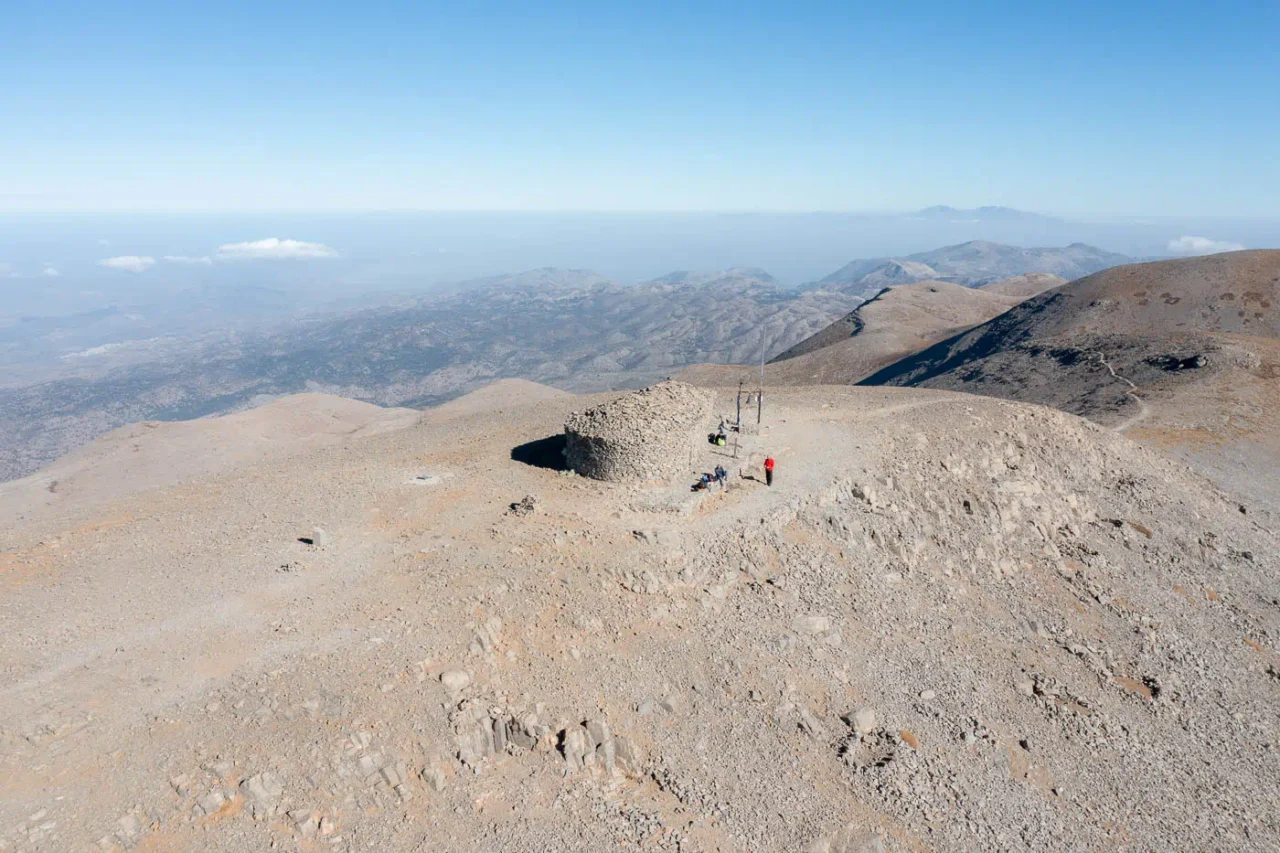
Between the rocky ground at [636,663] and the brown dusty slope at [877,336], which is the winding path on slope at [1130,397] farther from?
the brown dusty slope at [877,336]

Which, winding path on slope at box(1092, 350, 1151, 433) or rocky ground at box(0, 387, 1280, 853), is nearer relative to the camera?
rocky ground at box(0, 387, 1280, 853)

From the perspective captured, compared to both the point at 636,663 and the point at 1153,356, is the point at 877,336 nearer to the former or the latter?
the point at 1153,356

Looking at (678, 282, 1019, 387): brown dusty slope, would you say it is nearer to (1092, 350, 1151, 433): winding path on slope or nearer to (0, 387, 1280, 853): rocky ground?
(1092, 350, 1151, 433): winding path on slope

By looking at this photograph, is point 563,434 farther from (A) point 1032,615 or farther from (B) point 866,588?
(A) point 1032,615

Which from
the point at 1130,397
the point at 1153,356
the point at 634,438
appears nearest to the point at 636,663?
the point at 634,438

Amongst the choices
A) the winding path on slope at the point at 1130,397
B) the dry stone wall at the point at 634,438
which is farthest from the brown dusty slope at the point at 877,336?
the dry stone wall at the point at 634,438

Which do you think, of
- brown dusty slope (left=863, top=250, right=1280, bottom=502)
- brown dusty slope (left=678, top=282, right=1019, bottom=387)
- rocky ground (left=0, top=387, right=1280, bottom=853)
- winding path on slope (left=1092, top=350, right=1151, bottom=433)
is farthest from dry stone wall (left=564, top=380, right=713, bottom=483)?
brown dusty slope (left=678, top=282, right=1019, bottom=387)
